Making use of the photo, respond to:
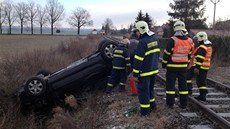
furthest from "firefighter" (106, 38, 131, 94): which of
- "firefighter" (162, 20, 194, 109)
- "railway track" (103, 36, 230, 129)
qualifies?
"firefighter" (162, 20, 194, 109)

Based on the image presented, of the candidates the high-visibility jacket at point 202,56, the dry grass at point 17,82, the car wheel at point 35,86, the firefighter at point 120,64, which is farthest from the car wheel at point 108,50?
the high-visibility jacket at point 202,56

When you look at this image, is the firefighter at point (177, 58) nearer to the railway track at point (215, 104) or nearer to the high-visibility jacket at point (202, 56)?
the railway track at point (215, 104)

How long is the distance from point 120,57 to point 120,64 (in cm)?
22

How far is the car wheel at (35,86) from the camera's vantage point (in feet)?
24.9

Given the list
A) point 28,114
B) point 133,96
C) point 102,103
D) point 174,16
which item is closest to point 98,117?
point 102,103

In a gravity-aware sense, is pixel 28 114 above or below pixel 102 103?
below

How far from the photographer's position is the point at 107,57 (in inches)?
314

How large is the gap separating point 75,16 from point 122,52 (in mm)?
93582

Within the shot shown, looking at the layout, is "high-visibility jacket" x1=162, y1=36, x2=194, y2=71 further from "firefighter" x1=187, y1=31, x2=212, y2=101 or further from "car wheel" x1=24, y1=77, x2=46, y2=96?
"car wheel" x1=24, y1=77, x2=46, y2=96

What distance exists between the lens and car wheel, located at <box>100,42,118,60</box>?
310 inches

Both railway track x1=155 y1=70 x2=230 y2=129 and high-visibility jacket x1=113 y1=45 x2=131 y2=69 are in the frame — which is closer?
railway track x1=155 y1=70 x2=230 y2=129

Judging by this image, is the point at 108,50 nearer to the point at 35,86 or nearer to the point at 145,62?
the point at 35,86

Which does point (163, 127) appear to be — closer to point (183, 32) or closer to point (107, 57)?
point (183, 32)

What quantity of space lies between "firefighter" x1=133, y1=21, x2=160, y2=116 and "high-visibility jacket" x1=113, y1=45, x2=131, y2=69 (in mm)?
2046
